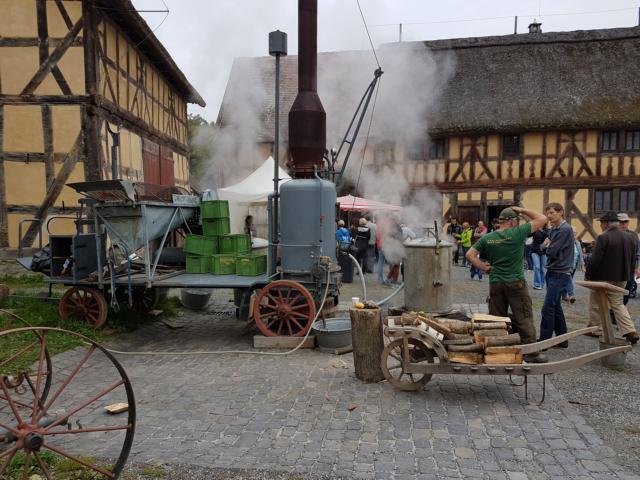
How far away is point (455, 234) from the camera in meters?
17.3

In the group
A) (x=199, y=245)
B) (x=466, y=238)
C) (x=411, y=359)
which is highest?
(x=199, y=245)

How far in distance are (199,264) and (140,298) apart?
1.30 metres

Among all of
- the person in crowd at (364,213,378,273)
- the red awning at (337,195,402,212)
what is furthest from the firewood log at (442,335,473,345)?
the red awning at (337,195,402,212)

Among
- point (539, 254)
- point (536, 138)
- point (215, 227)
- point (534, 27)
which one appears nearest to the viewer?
point (215, 227)

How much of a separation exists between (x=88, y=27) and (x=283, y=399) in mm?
8608

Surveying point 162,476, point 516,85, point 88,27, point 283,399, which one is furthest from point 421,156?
point 162,476

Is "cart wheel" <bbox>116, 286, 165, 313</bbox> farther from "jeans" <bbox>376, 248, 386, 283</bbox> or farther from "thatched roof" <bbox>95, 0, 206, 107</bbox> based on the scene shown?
"thatched roof" <bbox>95, 0, 206, 107</bbox>

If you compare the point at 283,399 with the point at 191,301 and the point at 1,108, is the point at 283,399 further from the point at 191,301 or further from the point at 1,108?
the point at 1,108

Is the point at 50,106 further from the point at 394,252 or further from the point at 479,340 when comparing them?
the point at 479,340

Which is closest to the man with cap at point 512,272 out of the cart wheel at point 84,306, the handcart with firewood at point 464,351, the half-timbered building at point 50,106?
the handcart with firewood at point 464,351

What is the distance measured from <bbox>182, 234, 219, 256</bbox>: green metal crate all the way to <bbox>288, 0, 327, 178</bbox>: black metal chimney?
1.53 metres

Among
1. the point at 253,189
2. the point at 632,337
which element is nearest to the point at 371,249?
the point at 253,189

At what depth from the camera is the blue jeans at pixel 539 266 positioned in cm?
1073

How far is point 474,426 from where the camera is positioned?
12.9 ft
